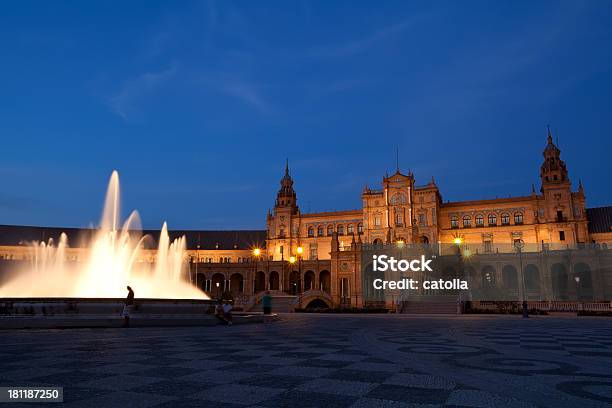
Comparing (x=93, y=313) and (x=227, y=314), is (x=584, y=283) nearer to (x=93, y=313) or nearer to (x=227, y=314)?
(x=227, y=314)

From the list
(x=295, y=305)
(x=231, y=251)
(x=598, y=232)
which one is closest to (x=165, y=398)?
(x=295, y=305)

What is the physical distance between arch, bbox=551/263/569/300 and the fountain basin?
62.3m

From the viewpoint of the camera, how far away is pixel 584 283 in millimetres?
66750

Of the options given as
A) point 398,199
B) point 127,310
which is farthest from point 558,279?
point 127,310

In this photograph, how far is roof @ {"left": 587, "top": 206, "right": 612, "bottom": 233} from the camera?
80.0 meters

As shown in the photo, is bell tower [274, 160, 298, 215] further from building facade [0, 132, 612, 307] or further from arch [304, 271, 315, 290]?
arch [304, 271, 315, 290]

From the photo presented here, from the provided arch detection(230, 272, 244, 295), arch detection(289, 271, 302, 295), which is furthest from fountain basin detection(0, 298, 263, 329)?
arch detection(230, 272, 244, 295)

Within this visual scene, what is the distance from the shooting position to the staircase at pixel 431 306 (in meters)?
47.0

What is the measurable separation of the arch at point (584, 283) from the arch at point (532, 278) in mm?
5992

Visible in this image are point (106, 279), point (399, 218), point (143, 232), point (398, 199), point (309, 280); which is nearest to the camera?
point (106, 279)

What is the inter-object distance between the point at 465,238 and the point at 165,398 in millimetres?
86141

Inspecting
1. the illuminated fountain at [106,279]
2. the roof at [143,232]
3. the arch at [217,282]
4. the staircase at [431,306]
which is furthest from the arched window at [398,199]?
the illuminated fountain at [106,279]

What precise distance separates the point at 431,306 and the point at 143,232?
8338 centimetres

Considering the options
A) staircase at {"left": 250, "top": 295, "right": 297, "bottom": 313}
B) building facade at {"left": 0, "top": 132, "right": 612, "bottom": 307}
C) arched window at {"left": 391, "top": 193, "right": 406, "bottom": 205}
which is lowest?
staircase at {"left": 250, "top": 295, "right": 297, "bottom": 313}
